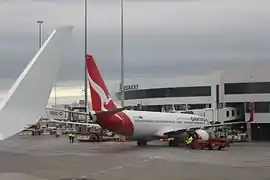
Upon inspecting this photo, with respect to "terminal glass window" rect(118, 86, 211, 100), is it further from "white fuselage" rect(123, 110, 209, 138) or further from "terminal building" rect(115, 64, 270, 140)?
"white fuselage" rect(123, 110, 209, 138)

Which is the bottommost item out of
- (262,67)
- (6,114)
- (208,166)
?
(208,166)

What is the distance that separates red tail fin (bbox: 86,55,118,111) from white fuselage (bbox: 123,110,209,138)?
2.38 meters

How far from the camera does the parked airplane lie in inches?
1801

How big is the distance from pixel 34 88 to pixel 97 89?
129 ft

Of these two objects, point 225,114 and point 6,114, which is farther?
point 225,114

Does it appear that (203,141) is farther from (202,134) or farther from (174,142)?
(174,142)

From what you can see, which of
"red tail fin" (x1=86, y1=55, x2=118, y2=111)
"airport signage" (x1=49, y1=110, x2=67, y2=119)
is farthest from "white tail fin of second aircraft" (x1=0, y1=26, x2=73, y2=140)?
"airport signage" (x1=49, y1=110, x2=67, y2=119)

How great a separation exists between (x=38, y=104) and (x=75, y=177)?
49.2 feet

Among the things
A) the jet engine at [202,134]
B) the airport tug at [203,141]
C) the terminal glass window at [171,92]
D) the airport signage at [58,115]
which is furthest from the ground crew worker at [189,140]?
the airport signage at [58,115]

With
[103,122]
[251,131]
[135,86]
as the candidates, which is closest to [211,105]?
[251,131]

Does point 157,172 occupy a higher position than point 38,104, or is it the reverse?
point 38,104

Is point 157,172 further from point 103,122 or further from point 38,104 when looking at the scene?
point 103,122

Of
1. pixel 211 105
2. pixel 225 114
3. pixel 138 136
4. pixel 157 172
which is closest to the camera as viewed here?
pixel 157 172

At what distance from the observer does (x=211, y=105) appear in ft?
258
